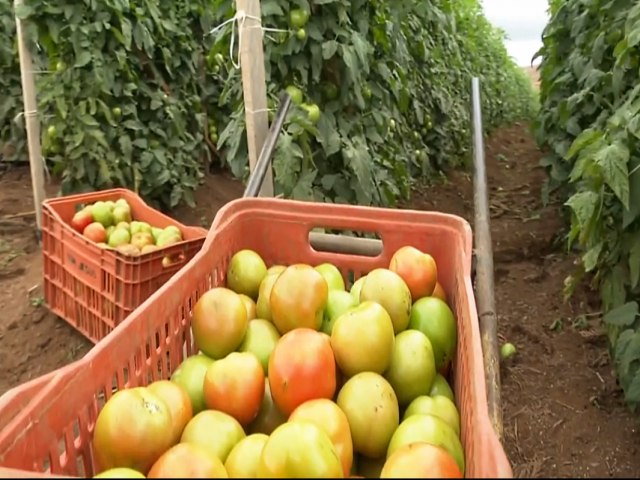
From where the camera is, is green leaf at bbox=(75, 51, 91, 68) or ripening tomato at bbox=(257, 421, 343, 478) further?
green leaf at bbox=(75, 51, 91, 68)

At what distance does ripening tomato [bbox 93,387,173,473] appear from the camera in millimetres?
1113

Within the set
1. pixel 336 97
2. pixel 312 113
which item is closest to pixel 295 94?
pixel 312 113

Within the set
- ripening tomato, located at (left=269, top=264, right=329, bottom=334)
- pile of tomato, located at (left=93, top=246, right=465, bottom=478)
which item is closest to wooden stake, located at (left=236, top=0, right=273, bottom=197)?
pile of tomato, located at (left=93, top=246, right=465, bottom=478)

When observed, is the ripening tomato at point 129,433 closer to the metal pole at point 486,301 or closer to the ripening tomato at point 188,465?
the ripening tomato at point 188,465

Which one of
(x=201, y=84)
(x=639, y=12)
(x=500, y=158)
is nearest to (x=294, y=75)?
(x=639, y=12)

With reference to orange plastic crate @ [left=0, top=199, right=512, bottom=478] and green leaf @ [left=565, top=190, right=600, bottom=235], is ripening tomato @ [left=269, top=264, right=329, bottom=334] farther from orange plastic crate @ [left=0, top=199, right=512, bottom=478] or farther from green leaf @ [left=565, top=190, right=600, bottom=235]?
green leaf @ [left=565, top=190, right=600, bottom=235]

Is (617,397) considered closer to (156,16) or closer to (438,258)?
(438,258)

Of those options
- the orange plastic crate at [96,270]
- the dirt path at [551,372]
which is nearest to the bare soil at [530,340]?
the dirt path at [551,372]

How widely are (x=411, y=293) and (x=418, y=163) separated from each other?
4.41m

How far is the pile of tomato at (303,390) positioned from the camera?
0.99 m

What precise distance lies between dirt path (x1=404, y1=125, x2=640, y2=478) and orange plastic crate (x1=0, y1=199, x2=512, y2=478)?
3.20ft

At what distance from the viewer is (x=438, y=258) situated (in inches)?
69.7

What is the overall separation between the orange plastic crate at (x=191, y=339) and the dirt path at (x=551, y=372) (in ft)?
3.20

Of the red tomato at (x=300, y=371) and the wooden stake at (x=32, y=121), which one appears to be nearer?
the red tomato at (x=300, y=371)
